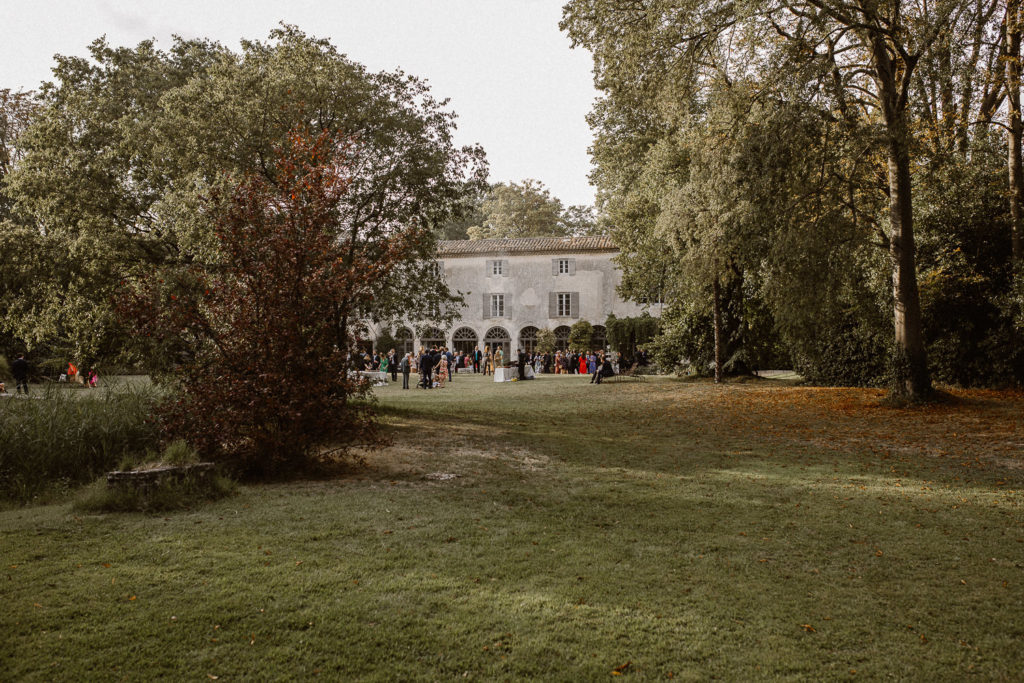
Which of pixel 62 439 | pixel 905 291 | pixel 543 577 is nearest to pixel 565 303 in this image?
pixel 905 291

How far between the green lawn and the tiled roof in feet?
106

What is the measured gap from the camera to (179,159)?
11.6 m

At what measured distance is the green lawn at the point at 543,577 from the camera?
3229 mm

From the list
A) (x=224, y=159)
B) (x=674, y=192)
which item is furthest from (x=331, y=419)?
(x=674, y=192)

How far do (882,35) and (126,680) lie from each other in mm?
15625

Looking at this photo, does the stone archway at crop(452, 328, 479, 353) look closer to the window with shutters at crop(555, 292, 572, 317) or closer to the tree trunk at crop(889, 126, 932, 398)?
the window with shutters at crop(555, 292, 572, 317)

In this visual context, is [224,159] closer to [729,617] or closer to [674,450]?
[674,450]

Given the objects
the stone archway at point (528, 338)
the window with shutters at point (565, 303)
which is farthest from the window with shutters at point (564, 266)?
the stone archway at point (528, 338)

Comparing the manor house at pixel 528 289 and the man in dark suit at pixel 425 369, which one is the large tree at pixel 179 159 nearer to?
the man in dark suit at pixel 425 369

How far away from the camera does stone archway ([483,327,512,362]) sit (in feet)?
Answer: 137

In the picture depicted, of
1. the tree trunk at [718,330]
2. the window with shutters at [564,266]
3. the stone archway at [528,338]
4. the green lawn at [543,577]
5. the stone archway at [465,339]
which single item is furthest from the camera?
the stone archway at [465,339]

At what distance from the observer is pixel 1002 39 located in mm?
15383

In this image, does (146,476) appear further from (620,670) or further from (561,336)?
(561,336)

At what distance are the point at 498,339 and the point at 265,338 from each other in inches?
1357
